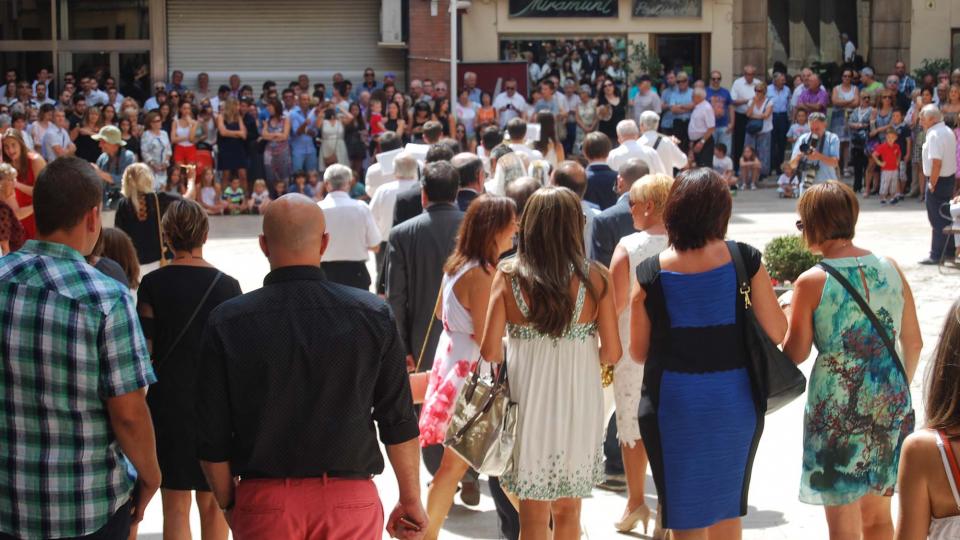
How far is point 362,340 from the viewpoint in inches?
145

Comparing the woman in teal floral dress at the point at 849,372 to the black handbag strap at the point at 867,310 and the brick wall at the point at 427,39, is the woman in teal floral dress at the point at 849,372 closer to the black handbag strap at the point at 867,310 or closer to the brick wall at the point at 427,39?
the black handbag strap at the point at 867,310

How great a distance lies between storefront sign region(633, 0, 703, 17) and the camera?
25.3 metres

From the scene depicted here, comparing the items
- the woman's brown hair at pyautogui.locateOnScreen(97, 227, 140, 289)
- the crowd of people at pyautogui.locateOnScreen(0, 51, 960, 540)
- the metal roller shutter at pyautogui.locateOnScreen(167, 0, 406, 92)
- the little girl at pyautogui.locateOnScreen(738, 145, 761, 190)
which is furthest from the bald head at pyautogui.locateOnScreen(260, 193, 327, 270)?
the metal roller shutter at pyautogui.locateOnScreen(167, 0, 406, 92)

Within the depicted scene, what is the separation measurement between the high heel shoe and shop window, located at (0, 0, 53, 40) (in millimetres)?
22658

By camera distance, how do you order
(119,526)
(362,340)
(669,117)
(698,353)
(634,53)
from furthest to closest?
(634,53) → (669,117) → (698,353) → (119,526) → (362,340)

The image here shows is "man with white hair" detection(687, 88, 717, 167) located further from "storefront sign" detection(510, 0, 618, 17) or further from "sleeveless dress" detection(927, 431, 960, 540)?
"sleeveless dress" detection(927, 431, 960, 540)

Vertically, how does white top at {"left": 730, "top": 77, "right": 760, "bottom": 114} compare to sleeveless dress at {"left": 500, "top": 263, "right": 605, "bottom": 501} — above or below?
above

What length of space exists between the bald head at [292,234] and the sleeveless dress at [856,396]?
2062 millimetres

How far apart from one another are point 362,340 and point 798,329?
195 cm

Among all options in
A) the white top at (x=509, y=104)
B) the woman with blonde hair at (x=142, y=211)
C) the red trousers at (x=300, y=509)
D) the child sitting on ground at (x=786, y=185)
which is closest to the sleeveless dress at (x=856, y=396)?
the red trousers at (x=300, y=509)

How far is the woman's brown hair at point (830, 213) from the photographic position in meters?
4.88

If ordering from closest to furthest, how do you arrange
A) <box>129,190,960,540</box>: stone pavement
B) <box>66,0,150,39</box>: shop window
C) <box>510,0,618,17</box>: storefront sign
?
<box>129,190,960,540</box>: stone pavement → <box>510,0,618,17</box>: storefront sign → <box>66,0,150,39</box>: shop window

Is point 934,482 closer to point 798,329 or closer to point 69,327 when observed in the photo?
point 798,329

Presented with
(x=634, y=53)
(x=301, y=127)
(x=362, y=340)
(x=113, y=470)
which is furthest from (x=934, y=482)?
(x=634, y=53)
